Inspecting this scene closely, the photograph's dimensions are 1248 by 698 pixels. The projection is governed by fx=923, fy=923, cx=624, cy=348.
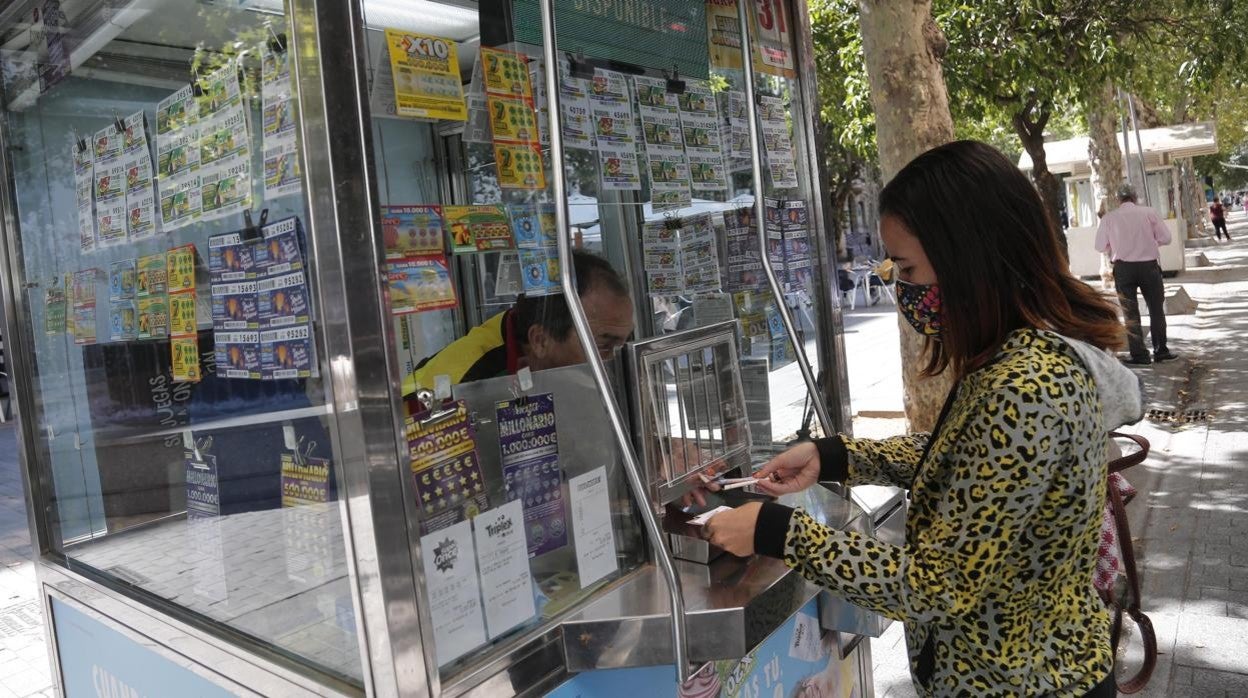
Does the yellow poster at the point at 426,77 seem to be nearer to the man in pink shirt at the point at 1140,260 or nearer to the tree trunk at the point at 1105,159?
the man in pink shirt at the point at 1140,260

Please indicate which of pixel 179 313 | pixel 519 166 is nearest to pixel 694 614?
pixel 519 166

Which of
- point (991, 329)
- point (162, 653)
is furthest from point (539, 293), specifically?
point (162, 653)

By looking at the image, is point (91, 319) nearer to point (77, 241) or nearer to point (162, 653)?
point (77, 241)

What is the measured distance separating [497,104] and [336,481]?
774 millimetres

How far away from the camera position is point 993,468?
135cm

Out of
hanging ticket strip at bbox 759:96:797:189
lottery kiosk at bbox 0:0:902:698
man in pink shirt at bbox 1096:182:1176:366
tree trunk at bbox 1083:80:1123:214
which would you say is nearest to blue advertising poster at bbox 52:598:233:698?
lottery kiosk at bbox 0:0:902:698

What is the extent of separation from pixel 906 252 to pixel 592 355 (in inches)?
22.7

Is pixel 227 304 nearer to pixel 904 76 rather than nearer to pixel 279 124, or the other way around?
pixel 279 124

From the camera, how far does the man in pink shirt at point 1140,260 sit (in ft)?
31.2

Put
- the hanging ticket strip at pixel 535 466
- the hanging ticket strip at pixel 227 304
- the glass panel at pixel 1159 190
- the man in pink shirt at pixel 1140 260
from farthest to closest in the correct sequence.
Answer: the glass panel at pixel 1159 190, the man in pink shirt at pixel 1140 260, the hanging ticket strip at pixel 535 466, the hanging ticket strip at pixel 227 304

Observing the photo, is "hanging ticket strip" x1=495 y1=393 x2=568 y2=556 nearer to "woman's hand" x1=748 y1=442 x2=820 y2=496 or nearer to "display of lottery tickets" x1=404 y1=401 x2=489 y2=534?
"display of lottery tickets" x1=404 y1=401 x2=489 y2=534

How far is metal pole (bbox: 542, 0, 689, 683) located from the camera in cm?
160

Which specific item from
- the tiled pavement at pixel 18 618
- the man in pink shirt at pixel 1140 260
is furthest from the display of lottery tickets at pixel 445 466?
the man in pink shirt at pixel 1140 260

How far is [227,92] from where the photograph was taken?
1715 millimetres
